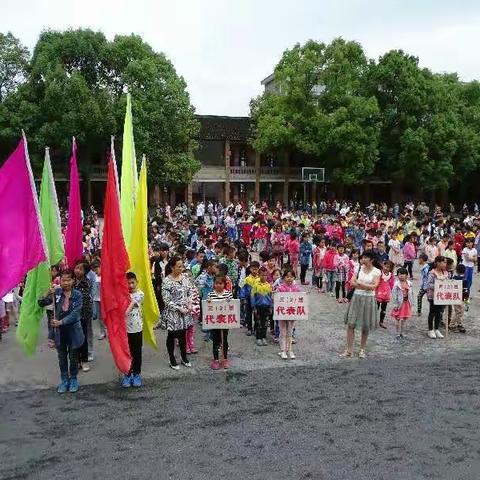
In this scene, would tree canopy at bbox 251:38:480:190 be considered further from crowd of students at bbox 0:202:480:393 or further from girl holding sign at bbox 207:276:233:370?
girl holding sign at bbox 207:276:233:370

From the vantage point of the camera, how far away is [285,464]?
209 inches

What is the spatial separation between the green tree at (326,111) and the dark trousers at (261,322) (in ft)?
83.6

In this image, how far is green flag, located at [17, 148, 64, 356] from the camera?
770cm

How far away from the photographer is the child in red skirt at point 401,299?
984cm

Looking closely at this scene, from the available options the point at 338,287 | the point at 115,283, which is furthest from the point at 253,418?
the point at 338,287

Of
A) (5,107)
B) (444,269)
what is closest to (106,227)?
(444,269)

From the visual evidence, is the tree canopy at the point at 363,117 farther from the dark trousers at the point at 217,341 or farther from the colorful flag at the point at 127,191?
the dark trousers at the point at 217,341

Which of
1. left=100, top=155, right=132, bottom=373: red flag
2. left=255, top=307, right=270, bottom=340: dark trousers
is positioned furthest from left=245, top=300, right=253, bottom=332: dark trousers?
left=100, top=155, right=132, bottom=373: red flag

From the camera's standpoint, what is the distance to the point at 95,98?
29406mm

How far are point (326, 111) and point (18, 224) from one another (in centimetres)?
2946

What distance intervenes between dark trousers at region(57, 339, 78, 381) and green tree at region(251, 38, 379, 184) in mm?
28120

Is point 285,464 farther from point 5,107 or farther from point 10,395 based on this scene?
point 5,107

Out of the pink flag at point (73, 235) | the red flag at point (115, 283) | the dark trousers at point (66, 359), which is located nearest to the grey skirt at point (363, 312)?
the red flag at point (115, 283)

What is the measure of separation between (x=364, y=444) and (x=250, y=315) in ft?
14.4
